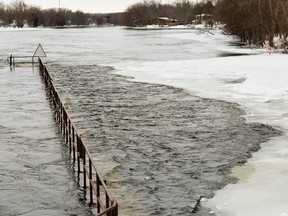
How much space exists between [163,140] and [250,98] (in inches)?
341

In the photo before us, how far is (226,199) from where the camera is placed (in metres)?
10.1

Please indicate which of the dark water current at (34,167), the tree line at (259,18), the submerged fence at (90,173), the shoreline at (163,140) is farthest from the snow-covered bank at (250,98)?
the tree line at (259,18)

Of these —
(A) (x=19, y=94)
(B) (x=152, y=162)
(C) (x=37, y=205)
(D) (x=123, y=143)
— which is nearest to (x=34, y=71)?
(A) (x=19, y=94)

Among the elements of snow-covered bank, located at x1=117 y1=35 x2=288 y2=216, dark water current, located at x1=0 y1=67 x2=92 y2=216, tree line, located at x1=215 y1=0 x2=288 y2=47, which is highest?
tree line, located at x1=215 y1=0 x2=288 y2=47

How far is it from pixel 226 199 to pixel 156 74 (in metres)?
23.8

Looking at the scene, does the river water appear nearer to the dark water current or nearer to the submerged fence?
the submerged fence

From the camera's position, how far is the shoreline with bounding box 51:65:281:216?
10.8 m

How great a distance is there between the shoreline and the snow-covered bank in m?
0.46

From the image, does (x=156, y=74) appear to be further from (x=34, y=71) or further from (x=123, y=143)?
(x=123, y=143)

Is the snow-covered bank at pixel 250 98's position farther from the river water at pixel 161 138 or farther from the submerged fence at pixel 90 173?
the submerged fence at pixel 90 173

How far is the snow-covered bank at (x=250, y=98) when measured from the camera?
9.93 metres

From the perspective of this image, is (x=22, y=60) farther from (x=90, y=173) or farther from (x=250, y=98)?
(x=90, y=173)

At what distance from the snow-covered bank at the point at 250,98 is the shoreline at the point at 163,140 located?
1.52 ft

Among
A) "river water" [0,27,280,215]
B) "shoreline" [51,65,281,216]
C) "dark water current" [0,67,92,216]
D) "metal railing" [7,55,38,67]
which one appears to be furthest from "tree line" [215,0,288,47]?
"dark water current" [0,67,92,216]
